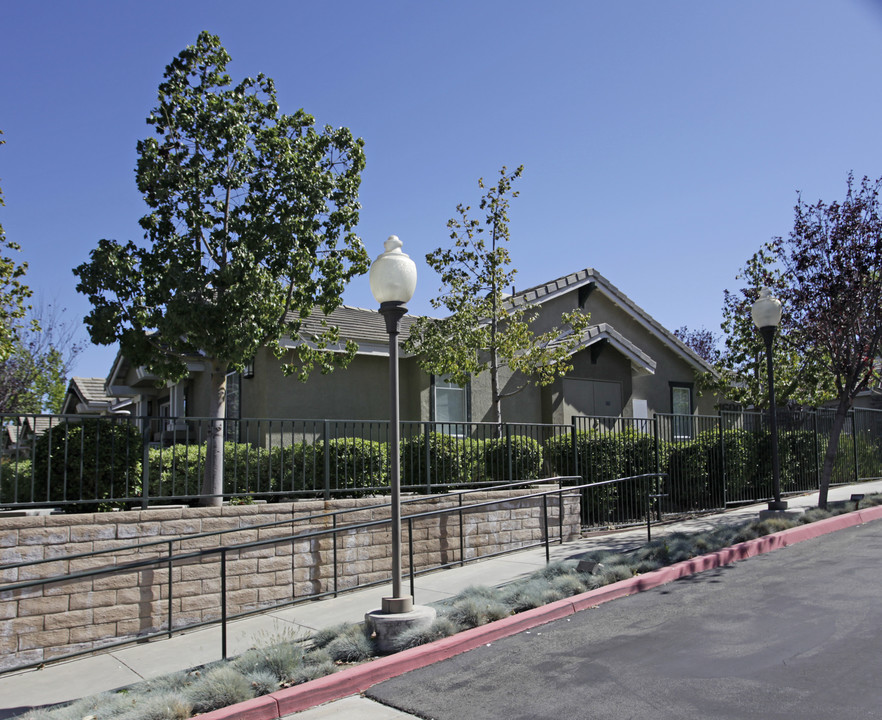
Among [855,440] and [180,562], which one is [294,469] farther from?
[855,440]

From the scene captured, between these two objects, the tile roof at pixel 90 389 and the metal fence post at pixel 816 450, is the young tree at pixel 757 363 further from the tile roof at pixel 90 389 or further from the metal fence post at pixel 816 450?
the tile roof at pixel 90 389

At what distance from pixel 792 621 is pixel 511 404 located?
1058cm

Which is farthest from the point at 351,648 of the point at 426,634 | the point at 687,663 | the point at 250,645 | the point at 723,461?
the point at 723,461

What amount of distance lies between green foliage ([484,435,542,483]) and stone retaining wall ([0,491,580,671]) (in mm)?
1191

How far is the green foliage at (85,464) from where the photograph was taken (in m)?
9.21

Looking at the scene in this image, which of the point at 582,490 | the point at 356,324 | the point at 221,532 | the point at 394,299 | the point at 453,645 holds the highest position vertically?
the point at 356,324

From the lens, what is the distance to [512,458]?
12695mm

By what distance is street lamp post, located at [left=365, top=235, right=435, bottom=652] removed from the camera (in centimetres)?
696

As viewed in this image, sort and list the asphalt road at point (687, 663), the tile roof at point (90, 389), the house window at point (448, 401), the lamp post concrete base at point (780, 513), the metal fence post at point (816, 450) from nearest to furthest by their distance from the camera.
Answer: the asphalt road at point (687, 663) < the lamp post concrete base at point (780, 513) < the house window at point (448, 401) < the metal fence post at point (816, 450) < the tile roof at point (90, 389)

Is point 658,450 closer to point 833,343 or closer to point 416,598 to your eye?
point 833,343

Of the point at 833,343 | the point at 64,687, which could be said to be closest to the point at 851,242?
the point at 833,343

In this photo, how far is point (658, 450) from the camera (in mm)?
13562

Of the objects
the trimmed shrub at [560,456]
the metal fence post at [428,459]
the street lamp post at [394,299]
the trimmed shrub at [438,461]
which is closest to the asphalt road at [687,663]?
the street lamp post at [394,299]

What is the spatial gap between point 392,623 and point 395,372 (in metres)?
2.34
